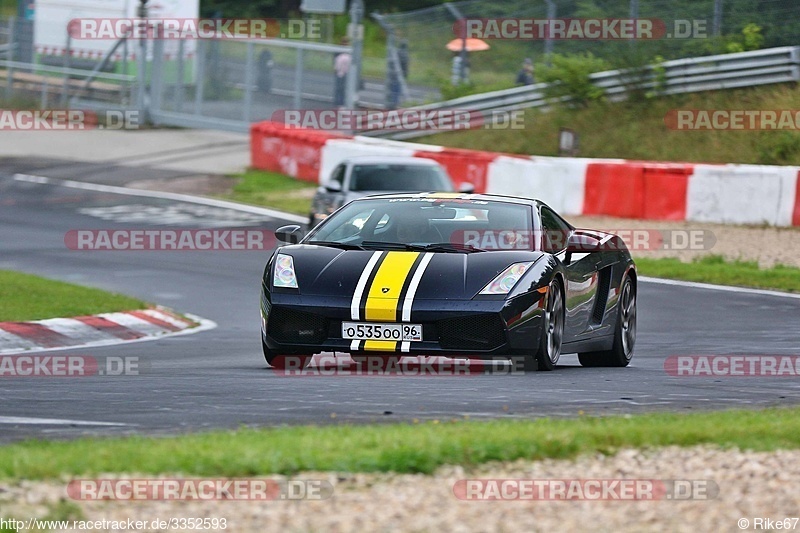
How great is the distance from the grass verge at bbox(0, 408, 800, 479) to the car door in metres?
2.86

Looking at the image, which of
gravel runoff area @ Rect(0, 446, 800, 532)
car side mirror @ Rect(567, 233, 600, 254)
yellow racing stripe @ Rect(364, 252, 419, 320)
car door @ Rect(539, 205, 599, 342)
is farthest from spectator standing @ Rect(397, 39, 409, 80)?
gravel runoff area @ Rect(0, 446, 800, 532)

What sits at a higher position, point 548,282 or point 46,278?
point 548,282

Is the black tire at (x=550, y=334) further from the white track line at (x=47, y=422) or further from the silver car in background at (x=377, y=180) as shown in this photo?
the silver car in background at (x=377, y=180)

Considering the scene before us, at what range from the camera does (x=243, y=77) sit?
35.8 m

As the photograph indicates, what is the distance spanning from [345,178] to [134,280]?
359 centimetres

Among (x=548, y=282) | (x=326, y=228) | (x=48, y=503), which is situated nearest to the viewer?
(x=48, y=503)

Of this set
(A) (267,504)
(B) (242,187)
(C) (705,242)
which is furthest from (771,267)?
(A) (267,504)

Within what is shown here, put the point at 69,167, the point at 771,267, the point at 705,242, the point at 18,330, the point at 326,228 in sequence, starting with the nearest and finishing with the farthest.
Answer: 1. the point at 326,228
2. the point at 18,330
3. the point at 771,267
4. the point at 705,242
5. the point at 69,167

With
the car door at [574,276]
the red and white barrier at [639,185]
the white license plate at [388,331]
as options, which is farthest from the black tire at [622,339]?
the red and white barrier at [639,185]

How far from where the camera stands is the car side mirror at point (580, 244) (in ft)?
33.9

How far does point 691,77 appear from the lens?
1040 inches

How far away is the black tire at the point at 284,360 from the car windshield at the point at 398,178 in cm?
912

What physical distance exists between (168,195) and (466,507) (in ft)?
73.2

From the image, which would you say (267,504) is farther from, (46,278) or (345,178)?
(345,178)
